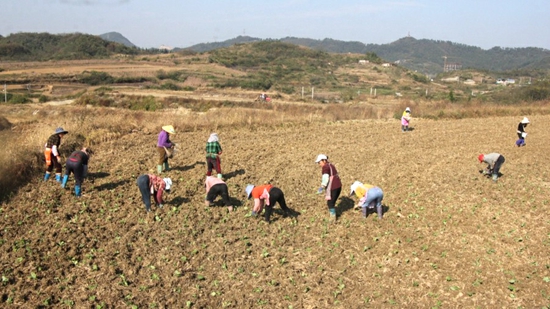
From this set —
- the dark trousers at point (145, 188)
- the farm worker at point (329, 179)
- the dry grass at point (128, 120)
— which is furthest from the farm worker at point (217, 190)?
the dry grass at point (128, 120)

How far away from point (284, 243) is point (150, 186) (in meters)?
3.31

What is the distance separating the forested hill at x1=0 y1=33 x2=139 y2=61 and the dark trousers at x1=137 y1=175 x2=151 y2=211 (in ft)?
262

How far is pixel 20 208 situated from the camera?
1026 cm

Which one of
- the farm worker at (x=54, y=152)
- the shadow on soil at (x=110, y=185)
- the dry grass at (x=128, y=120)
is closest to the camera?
the farm worker at (x=54, y=152)

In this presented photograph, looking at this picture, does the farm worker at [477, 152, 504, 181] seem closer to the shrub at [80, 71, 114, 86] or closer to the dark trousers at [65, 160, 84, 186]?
the dark trousers at [65, 160, 84, 186]

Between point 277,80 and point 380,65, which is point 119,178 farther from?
point 380,65

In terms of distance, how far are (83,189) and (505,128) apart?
19.9 m

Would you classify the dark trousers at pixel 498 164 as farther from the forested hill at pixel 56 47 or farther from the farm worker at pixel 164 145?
the forested hill at pixel 56 47

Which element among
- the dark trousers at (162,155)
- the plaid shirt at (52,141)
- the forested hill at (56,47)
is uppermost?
the forested hill at (56,47)

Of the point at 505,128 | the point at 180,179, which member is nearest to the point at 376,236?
the point at 180,179

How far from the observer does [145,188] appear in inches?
390

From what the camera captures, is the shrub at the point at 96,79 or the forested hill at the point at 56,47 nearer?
the shrub at the point at 96,79

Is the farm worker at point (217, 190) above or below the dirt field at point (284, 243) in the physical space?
above

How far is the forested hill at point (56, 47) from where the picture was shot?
82750mm
